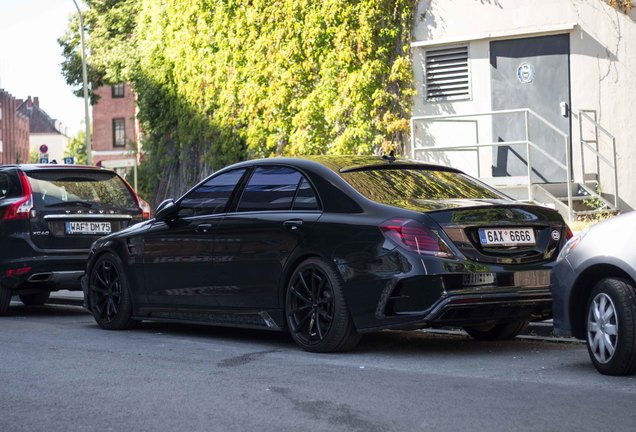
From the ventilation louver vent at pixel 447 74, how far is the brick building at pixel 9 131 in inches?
4314

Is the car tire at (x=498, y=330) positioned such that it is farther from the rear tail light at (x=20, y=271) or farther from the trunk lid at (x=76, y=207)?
the rear tail light at (x=20, y=271)

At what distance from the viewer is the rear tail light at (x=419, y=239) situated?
815 cm

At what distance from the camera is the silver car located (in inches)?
282

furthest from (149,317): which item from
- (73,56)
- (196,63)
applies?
(73,56)

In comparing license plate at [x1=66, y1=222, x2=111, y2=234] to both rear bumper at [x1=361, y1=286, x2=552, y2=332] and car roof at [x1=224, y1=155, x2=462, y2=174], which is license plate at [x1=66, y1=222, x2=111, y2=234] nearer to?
car roof at [x1=224, y1=155, x2=462, y2=174]

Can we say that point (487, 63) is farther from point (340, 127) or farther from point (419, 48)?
point (340, 127)

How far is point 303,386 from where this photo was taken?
7.12 metres

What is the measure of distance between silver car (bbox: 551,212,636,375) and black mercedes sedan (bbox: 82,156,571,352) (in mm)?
593

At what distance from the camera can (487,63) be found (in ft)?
62.2

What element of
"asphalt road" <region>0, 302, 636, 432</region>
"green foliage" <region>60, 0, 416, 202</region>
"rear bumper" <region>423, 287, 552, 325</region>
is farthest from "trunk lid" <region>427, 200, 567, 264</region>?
"green foliage" <region>60, 0, 416, 202</region>

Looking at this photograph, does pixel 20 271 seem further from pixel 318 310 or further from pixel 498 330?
pixel 498 330

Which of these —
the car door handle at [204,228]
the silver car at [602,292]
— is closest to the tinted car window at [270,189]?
the car door handle at [204,228]

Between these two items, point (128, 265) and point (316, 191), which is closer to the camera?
point (316, 191)

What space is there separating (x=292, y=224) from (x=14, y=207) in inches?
200
